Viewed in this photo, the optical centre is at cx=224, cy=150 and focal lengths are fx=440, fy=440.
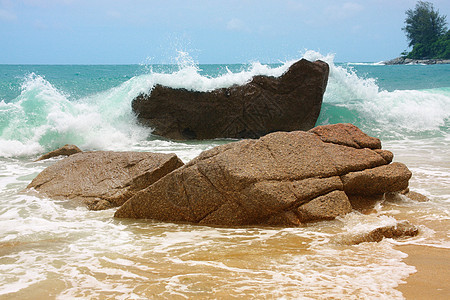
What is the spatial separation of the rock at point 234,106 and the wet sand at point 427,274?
7.93 metres

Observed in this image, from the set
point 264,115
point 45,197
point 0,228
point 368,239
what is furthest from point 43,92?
point 368,239

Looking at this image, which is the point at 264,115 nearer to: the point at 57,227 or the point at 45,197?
the point at 45,197

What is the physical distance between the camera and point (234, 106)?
11.3 m

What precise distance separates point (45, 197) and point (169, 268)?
2922 millimetres

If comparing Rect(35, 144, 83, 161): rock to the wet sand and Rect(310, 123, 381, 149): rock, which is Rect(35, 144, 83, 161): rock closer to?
Rect(310, 123, 381, 149): rock

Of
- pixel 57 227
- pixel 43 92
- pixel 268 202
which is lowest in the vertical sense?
pixel 57 227

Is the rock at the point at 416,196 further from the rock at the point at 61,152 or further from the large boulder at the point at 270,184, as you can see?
the rock at the point at 61,152

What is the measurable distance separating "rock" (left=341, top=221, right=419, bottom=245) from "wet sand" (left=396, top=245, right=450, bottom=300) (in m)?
0.22

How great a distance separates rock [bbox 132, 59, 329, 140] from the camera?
11.3 metres

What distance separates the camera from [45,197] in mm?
5492

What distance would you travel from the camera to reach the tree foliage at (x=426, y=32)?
67.8 metres

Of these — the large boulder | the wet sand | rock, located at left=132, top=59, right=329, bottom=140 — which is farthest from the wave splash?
the wet sand

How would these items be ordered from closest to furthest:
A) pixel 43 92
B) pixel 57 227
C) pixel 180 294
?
pixel 180 294
pixel 57 227
pixel 43 92

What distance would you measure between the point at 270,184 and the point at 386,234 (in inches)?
44.5
